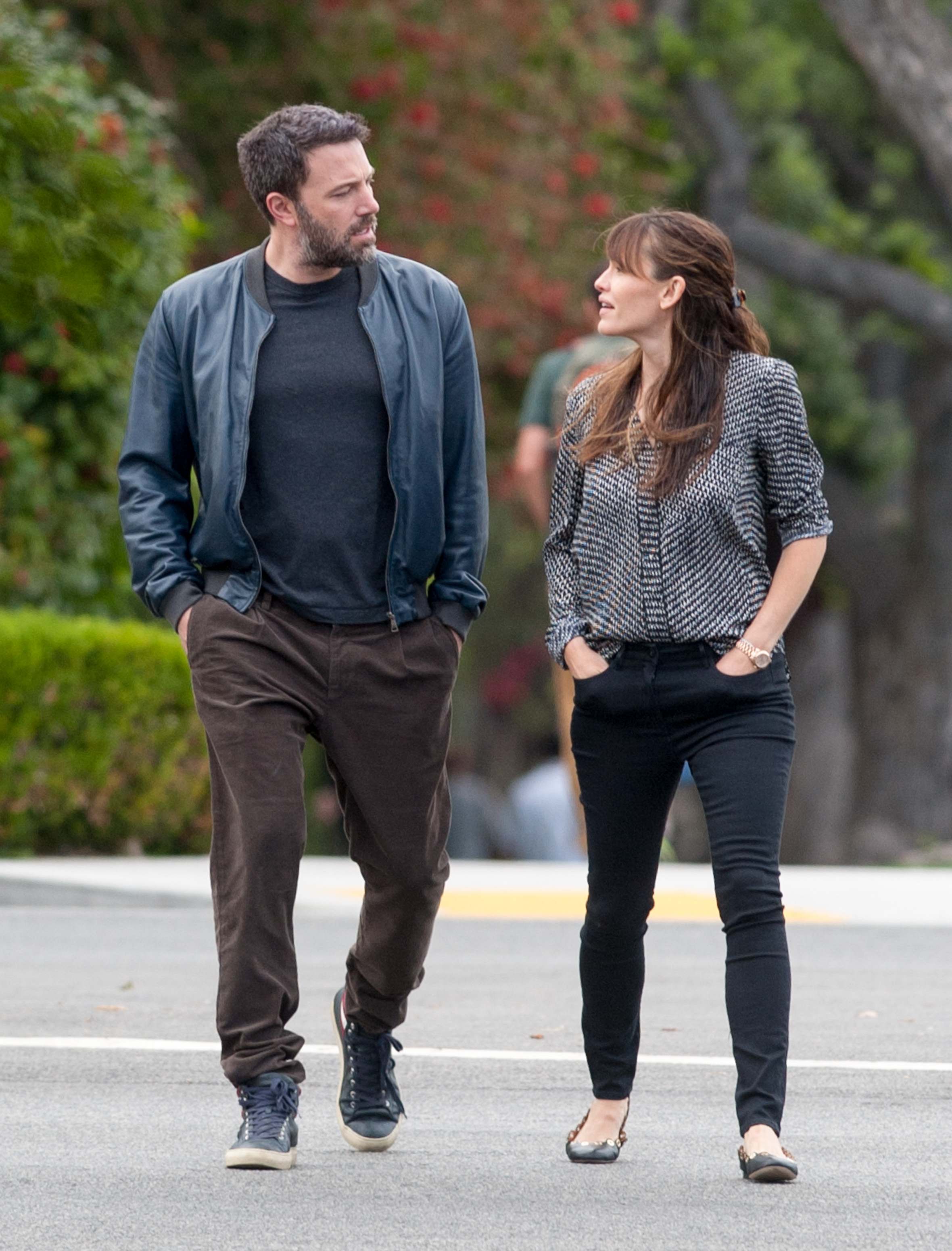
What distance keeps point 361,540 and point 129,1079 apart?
1.70m

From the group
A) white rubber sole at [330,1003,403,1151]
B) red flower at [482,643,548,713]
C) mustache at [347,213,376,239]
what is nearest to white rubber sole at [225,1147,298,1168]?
white rubber sole at [330,1003,403,1151]

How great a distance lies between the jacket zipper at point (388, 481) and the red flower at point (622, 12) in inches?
444

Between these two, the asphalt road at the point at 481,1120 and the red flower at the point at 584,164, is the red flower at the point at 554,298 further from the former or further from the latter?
the asphalt road at the point at 481,1120

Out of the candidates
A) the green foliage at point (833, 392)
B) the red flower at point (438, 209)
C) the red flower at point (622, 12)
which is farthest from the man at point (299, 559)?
the green foliage at point (833, 392)

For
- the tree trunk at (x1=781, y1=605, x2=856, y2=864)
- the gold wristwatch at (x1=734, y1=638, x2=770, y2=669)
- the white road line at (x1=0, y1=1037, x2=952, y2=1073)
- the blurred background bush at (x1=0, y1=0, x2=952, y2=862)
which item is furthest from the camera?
the tree trunk at (x1=781, y1=605, x2=856, y2=864)

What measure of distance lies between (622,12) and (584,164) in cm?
107

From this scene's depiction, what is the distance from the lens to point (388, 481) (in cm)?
471

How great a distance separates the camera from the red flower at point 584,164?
1529cm

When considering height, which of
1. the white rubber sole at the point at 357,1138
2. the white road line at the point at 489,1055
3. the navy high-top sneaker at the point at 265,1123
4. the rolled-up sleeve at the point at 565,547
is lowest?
the white road line at the point at 489,1055

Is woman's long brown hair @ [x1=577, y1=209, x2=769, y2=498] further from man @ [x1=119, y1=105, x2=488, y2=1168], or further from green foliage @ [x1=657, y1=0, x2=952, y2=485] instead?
green foliage @ [x1=657, y1=0, x2=952, y2=485]

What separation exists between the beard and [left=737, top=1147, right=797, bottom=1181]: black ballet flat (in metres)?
1.91

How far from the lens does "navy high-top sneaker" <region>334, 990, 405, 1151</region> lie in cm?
487

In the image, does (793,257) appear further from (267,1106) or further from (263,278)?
(267,1106)

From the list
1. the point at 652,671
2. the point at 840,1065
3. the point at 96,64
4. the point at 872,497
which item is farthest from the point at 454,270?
the point at 652,671
